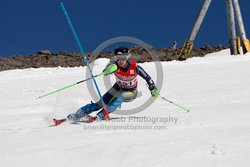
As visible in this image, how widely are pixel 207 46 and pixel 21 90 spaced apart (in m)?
16.6

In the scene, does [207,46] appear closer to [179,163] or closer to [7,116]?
[7,116]

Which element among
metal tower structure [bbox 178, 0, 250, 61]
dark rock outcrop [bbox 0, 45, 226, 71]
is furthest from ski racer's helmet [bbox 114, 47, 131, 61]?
dark rock outcrop [bbox 0, 45, 226, 71]

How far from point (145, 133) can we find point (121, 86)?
2351 mm

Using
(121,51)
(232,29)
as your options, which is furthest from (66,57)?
(121,51)

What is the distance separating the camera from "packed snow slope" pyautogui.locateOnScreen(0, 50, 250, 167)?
12.3 ft

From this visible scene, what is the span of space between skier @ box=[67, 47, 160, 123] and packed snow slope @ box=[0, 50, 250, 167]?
1.25 ft

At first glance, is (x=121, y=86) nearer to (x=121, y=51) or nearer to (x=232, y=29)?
(x=121, y=51)

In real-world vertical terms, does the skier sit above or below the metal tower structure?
below

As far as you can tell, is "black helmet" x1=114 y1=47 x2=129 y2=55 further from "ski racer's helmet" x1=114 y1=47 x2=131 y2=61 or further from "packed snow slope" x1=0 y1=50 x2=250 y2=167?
"packed snow slope" x1=0 y1=50 x2=250 y2=167

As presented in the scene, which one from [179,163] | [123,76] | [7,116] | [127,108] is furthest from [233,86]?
[179,163]

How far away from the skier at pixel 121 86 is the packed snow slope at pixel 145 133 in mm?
381

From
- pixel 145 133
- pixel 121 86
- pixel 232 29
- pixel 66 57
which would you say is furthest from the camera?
pixel 66 57

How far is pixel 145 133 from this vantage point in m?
5.26

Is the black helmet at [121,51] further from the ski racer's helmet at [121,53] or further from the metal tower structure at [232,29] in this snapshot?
the metal tower structure at [232,29]
